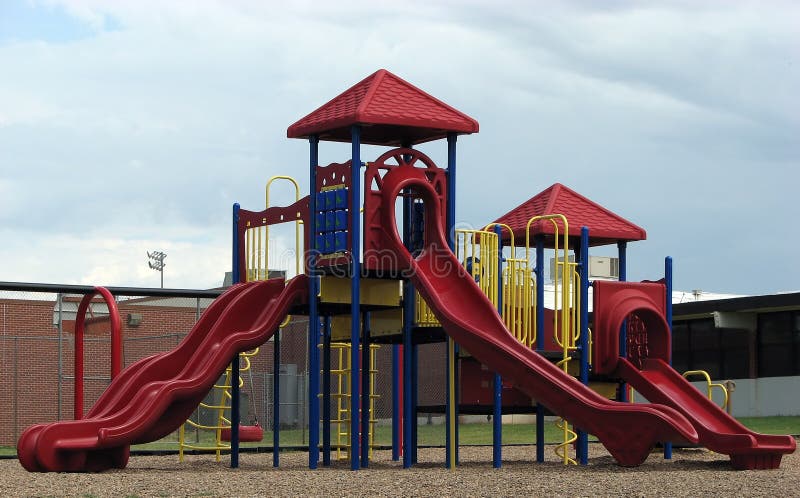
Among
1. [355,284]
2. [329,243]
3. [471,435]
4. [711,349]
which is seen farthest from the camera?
[711,349]

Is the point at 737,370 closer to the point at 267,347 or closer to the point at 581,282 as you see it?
the point at 267,347

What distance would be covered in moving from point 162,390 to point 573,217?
6578 millimetres

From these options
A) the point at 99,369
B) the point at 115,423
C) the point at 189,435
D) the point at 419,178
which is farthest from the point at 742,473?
the point at 99,369

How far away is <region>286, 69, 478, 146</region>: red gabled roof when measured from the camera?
14.8 metres

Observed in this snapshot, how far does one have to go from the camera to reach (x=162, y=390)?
47.2ft

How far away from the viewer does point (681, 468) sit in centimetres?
1452

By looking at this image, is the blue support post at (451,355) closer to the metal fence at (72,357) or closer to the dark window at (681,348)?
the metal fence at (72,357)

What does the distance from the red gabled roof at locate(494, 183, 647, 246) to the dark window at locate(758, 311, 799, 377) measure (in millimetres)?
15670

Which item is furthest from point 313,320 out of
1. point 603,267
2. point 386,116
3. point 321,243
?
point 603,267

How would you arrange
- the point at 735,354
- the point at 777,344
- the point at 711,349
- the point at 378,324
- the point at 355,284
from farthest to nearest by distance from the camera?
the point at 711,349 < the point at 735,354 < the point at 777,344 < the point at 378,324 < the point at 355,284

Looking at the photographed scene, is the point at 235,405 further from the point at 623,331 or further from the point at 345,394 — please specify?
the point at 623,331

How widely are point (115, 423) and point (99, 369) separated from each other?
56.5ft

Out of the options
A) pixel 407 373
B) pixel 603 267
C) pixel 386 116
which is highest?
pixel 386 116

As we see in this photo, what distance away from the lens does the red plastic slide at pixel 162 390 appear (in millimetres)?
13711
